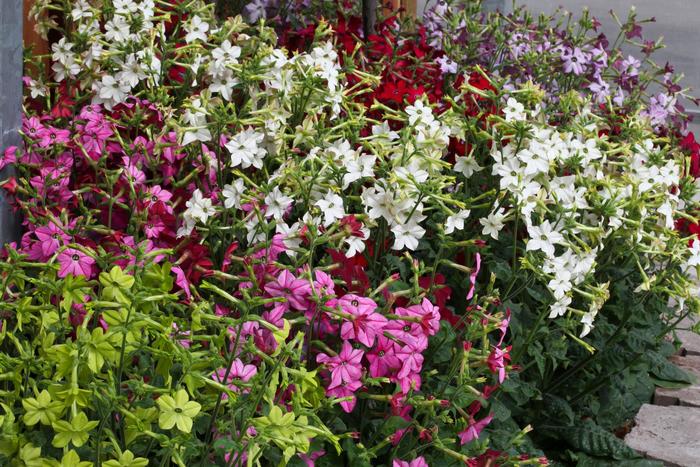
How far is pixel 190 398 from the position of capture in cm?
177

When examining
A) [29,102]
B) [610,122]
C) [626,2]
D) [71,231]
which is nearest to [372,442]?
[71,231]

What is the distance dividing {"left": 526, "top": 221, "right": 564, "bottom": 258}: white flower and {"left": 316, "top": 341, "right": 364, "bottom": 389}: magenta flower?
1.98ft

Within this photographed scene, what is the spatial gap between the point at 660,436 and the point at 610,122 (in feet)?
3.53

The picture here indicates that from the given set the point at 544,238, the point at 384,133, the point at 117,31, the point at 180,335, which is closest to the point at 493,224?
the point at 544,238

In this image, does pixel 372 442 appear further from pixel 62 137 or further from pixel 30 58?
pixel 30 58

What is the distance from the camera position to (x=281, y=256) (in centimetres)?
248

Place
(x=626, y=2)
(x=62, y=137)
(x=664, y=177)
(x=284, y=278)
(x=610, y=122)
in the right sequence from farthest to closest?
1. (x=626, y=2)
2. (x=610, y=122)
3. (x=664, y=177)
4. (x=62, y=137)
5. (x=284, y=278)

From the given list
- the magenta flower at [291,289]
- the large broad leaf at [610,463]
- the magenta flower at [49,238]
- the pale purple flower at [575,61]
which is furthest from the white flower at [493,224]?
the pale purple flower at [575,61]

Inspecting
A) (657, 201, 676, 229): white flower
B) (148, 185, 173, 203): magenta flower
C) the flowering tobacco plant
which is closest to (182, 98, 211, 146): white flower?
the flowering tobacco plant

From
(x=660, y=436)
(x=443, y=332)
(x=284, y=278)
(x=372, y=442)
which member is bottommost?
(x=660, y=436)

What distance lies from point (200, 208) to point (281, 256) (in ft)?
0.83

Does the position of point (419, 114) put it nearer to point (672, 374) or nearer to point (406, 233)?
point (406, 233)

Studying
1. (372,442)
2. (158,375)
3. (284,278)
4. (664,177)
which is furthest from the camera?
(664,177)

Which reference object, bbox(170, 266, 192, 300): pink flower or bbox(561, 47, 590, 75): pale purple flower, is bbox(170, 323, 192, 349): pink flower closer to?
bbox(170, 266, 192, 300): pink flower
